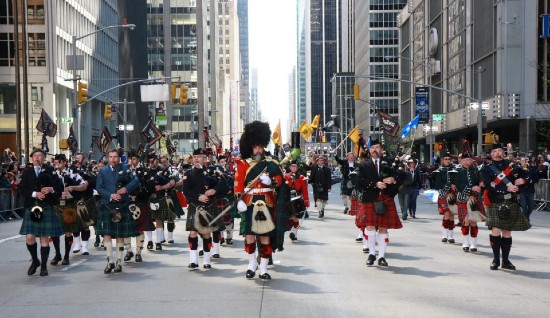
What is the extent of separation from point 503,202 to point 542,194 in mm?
16607

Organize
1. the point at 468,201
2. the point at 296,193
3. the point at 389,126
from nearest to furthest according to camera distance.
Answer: the point at 468,201 < the point at 296,193 < the point at 389,126

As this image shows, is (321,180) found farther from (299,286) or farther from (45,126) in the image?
(299,286)

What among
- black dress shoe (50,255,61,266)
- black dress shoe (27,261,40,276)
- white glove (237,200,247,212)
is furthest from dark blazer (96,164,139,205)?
white glove (237,200,247,212)

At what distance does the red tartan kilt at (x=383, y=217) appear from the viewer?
12305 mm

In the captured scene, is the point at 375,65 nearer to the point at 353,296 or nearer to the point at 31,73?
the point at 31,73

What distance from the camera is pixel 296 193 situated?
1720 cm

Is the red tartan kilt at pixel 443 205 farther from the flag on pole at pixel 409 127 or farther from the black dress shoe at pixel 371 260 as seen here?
the flag on pole at pixel 409 127

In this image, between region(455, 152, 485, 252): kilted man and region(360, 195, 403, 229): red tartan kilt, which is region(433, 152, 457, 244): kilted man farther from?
region(360, 195, 403, 229): red tartan kilt

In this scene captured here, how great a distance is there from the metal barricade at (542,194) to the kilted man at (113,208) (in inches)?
720

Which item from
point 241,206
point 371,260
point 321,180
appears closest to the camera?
point 241,206

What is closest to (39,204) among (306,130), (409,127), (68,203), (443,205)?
(68,203)

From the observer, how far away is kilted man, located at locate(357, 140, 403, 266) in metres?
12.3

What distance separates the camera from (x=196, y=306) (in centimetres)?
880

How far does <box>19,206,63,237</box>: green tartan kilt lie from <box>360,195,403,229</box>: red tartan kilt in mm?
4920
